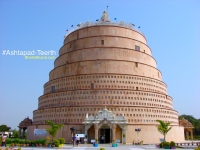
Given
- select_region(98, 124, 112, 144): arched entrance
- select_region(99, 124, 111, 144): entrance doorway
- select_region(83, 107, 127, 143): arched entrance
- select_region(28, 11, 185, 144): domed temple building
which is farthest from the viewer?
select_region(99, 124, 111, 144): entrance doorway

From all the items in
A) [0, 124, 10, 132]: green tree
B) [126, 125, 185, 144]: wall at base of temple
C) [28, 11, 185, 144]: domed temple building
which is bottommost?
[0, 124, 10, 132]: green tree

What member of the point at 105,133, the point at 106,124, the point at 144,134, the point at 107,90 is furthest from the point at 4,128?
the point at 144,134

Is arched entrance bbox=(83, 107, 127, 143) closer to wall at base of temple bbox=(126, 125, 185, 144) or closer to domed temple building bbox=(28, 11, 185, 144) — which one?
domed temple building bbox=(28, 11, 185, 144)

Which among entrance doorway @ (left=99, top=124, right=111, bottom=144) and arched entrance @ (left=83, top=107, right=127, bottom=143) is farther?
entrance doorway @ (left=99, top=124, right=111, bottom=144)

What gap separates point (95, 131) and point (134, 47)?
18056 mm

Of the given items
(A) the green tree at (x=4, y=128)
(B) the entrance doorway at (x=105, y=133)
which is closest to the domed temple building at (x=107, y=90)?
(B) the entrance doorway at (x=105, y=133)

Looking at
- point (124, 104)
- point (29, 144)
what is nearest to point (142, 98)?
point (124, 104)

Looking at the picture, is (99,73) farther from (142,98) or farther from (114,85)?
(142,98)

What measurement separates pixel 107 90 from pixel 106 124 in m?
5.42

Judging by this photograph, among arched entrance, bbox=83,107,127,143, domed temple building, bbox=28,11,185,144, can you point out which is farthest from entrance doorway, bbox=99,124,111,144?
arched entrance, bbox=83,107,127,143

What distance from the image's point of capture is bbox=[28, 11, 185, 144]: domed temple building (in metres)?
34.6

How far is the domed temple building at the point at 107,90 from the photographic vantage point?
34625 mm

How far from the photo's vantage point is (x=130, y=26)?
148ft

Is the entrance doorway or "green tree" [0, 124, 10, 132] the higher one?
the entrance doorway
